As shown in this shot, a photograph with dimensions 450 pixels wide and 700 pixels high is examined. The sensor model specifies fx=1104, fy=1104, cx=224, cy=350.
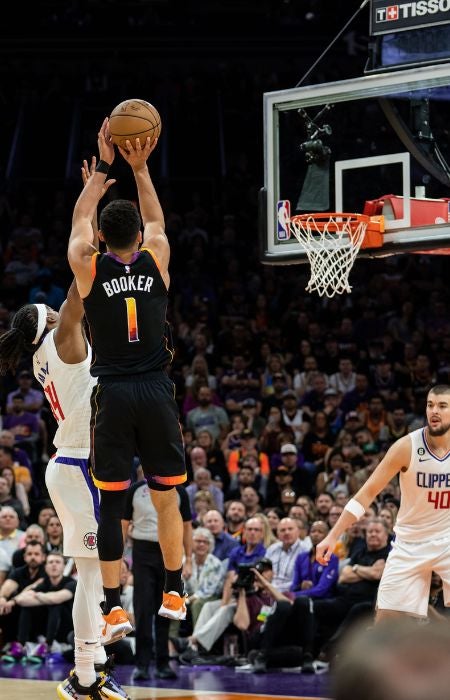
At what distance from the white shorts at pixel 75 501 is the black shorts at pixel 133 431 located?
0.64 m

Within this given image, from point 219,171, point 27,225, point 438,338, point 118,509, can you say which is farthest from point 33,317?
point 219,171

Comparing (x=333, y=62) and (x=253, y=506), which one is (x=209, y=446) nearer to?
(x=253, y=506)

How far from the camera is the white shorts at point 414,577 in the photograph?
720cm

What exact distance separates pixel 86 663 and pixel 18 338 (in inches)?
78.8

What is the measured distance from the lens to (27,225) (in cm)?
2042

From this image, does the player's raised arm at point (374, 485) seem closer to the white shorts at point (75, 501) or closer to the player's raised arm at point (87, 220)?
the white shorts at point (75, 501)

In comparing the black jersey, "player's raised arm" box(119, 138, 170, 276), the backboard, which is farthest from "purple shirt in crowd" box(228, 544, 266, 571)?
"player's raised arm" box(119, 138, 170, 276)

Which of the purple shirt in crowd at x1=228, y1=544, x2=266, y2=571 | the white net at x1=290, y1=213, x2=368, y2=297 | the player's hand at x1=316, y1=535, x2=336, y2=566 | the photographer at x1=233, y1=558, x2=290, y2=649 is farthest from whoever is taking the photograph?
the purple shirt in crowd at x1=228, y1=544, x2=266, y2=571

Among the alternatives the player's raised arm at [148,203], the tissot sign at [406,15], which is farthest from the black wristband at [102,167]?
the tissot sign at [406,15]

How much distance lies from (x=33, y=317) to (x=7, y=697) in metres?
2.90

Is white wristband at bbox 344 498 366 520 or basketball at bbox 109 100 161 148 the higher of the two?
basketball at bbox 109 100 161 148

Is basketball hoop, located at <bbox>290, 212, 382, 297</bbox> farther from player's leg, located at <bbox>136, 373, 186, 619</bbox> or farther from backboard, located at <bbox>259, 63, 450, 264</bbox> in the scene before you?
player's leg, located at <bbox>136, 373, 186, 619</bbox>

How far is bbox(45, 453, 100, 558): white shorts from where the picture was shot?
6652mm

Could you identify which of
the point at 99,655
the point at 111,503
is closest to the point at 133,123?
the point at 111,503
